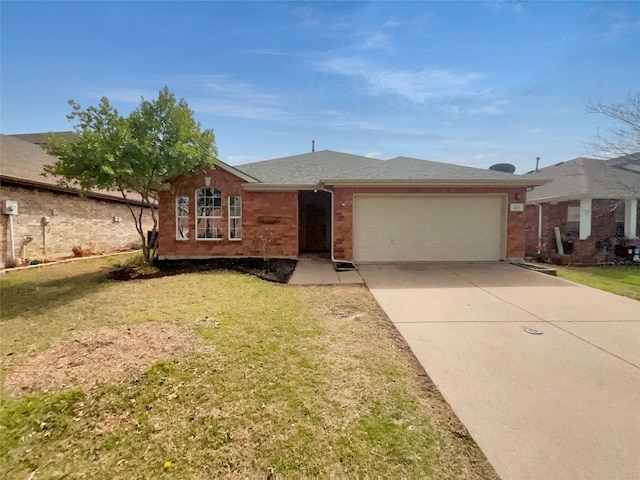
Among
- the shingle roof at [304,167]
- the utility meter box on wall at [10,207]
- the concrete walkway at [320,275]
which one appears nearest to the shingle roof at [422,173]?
the shingle roof at [304,167]

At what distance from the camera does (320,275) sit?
27.7 feet

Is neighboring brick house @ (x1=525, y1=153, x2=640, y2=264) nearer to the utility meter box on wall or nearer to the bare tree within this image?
the bare tree

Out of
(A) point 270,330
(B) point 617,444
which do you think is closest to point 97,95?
(A) point 270,330

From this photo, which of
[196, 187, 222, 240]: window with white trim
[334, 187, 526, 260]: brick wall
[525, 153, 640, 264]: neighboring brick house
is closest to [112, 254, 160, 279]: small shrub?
[196, 187, 222, 240]: window with white trim

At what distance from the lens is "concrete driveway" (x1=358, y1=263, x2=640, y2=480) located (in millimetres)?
2098

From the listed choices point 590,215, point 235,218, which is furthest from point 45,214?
point 590,215

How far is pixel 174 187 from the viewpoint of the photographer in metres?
10.6

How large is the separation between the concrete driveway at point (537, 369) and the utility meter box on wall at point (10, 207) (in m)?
12.9

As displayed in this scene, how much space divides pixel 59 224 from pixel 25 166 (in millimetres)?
2621

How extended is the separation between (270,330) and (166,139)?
7149 mm

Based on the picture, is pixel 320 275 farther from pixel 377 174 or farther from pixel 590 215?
pixel 590 215

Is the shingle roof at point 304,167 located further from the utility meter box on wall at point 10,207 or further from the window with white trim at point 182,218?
the utility meter box on wall at point 10,207

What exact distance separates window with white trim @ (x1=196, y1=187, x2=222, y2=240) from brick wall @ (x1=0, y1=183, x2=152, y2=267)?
507 centimetres

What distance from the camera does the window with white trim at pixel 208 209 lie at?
1076 centimetres
